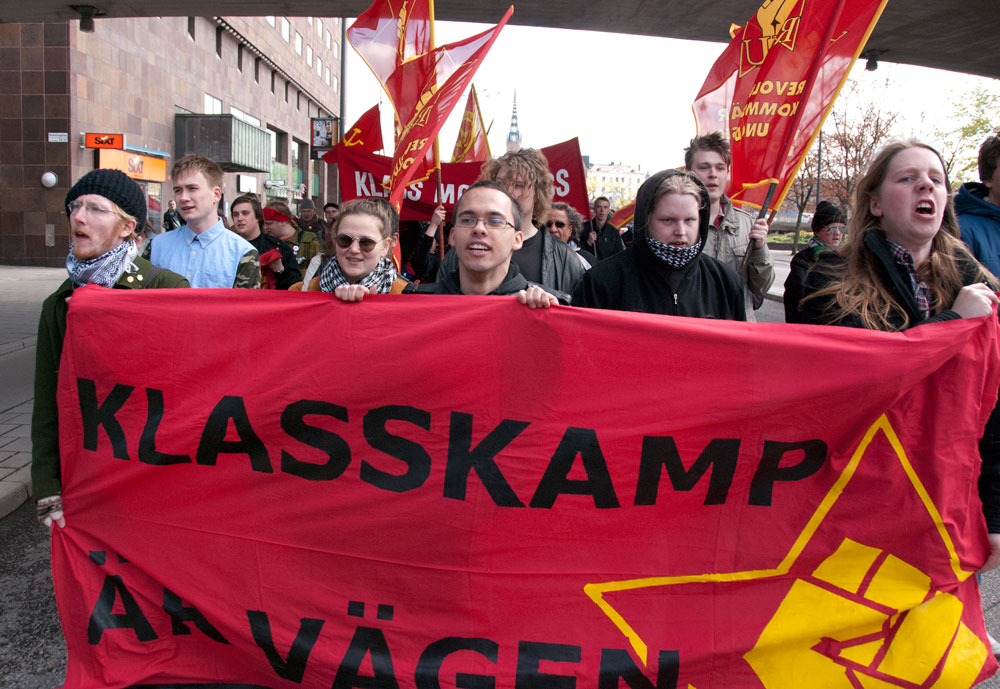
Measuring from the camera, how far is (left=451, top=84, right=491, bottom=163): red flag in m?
8.30

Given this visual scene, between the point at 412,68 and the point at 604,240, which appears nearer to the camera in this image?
the point at 412,68

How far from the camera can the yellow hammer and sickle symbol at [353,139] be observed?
7070mm

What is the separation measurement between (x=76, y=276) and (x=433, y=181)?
4413mm

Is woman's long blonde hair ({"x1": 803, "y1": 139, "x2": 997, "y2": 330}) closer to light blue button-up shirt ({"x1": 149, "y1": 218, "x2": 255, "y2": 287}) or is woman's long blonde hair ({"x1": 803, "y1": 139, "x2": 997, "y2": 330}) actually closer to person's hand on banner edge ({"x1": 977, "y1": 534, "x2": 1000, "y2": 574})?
person's hand on banner edge ({"x1": 977, "y1": 534, "x2": 1000, "y2": 574})

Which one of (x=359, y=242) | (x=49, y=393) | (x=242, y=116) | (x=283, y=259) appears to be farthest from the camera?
(x=242, y=116)

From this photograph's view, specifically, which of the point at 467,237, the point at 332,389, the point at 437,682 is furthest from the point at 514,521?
the point at 467,237

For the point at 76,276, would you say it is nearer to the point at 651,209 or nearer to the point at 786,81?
the point at 651,209

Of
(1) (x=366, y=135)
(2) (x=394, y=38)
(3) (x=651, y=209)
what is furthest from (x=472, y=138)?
(3) (x=651, y=209)

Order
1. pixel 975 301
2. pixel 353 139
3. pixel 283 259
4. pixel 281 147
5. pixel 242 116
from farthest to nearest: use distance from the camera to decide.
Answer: pixel 281 147, pixel 242 116, pixel 353 139, pixel 283 259, pixel 975 301

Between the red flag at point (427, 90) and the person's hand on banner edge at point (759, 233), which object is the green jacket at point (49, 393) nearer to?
the red flag at point (427, 90)

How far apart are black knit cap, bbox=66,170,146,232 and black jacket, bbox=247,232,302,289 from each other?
3.38m

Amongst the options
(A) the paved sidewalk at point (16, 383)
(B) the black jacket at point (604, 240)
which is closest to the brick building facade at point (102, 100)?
(A) the paved sidewalk at point (16, 383)

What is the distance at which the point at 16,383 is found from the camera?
6773mm

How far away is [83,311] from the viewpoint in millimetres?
2588
